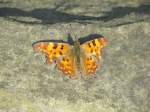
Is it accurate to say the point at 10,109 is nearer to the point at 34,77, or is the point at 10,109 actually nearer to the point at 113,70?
the point at 34,77

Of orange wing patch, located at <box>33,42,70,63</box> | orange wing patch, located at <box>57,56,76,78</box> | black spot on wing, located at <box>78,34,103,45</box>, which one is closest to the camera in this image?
orange wing patch, located at <box>57,56,76,78</box>

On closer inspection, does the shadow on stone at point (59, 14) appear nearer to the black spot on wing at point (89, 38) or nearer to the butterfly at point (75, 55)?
the black spot on wing at point (89, 38)

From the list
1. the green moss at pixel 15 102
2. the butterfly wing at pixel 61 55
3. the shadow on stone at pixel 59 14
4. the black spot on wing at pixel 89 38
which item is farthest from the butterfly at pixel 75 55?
the shadow on stone at pixel 59 14

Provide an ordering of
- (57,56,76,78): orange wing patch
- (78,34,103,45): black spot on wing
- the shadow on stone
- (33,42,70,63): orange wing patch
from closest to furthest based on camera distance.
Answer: (57,56,76,78): orange wing patch < (33,42,70,63): orange wing patch < (78,34,103,45): black spot on wing < the shadow on stone

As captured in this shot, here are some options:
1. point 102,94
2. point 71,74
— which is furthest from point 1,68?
point 102,94

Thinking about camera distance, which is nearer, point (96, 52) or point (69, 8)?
point (96, 52)

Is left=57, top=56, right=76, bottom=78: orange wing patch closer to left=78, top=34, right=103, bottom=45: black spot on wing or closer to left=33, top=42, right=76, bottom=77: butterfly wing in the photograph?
left=33, top=42, right=76, bottom=77: butterfly wing

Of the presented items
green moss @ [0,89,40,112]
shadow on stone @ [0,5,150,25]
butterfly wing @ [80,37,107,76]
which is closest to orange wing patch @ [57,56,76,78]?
butterfly wing @ [80,37,107,76]
